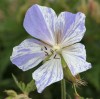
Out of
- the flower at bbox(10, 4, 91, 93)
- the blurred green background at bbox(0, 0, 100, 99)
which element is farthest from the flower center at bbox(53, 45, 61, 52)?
the blurred green background at bbox(0, 0, 100, 99)

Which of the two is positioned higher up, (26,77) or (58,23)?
(58,23)

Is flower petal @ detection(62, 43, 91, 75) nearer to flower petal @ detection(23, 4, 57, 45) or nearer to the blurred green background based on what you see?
flower petal @ detection(23, 4, 57, 45)

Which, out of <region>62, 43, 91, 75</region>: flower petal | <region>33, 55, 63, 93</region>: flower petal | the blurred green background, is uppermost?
<region>62, 43, 91, 75</region>: flower petal

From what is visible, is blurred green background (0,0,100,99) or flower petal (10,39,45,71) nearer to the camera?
flower petal (10,39,45,71)

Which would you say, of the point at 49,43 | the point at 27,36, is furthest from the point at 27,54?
the point at 27,36

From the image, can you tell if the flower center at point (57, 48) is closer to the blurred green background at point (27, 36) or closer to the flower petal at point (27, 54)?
the flower petal at point (27, 54)

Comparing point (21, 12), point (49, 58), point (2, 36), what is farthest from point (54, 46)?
point (2, 36)

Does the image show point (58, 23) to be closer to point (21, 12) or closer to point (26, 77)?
point (26, 77)
